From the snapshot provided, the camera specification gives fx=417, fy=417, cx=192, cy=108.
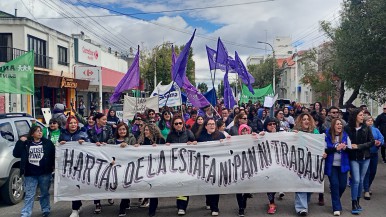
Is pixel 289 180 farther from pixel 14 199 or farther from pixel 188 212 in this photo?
pixel 14 199

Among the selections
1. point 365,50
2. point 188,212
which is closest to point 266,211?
point 188,212

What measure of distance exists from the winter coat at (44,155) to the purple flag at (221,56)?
783 centimetres

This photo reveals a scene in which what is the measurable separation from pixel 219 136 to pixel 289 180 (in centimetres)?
144

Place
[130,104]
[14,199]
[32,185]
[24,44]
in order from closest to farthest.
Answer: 1. [32,185]
2. [14,199]
3. [130,104]
4. [24,44]

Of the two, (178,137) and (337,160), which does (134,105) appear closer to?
(178,137)

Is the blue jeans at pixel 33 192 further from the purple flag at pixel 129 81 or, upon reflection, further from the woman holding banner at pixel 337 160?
the purple flag at pixel 129 81

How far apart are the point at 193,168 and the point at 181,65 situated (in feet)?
13.0

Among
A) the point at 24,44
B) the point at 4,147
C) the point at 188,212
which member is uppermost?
the point at 24,44

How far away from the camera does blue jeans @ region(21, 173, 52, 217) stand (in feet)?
22.4

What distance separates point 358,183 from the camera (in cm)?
716

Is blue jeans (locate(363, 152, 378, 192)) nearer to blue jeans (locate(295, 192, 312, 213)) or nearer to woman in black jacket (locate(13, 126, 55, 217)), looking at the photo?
blue jeans (locate(295, 192, 312, 213))

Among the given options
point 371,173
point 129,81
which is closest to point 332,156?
point 371,173

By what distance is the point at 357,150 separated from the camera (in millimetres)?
7195

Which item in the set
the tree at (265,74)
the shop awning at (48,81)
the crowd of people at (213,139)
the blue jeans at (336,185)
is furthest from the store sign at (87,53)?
the tree at (265,74)
